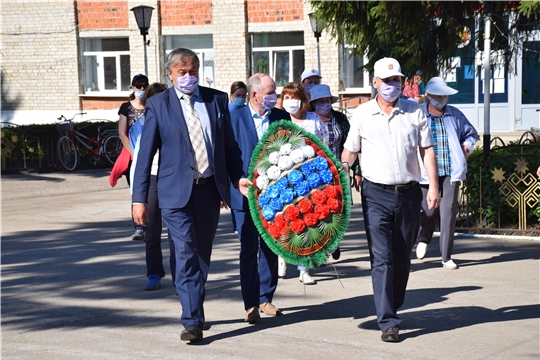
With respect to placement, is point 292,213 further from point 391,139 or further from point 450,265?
point 450,265

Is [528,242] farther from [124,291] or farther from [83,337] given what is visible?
[83,337]

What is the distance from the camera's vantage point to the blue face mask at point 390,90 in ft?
20.5

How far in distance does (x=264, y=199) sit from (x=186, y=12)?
24137 mm

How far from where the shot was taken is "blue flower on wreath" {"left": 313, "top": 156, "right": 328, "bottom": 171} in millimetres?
6389

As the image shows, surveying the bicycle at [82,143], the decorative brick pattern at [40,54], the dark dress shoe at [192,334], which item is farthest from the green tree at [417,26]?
the decorative brick pattern at [40,54]

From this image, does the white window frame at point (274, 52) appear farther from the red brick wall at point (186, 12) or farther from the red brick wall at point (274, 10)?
the red brick wall at point (186, 12)

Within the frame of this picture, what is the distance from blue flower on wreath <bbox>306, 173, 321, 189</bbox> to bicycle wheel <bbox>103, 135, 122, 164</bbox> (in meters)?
15.0

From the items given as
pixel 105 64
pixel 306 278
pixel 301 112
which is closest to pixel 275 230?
pixel 306 278

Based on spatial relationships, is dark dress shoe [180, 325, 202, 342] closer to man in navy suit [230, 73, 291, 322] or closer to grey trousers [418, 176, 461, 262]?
man in navy suit [230, 73, 291, 322]

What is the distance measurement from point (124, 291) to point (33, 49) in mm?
25011

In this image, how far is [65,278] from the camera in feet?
28.0

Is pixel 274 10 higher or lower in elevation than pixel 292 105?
higher

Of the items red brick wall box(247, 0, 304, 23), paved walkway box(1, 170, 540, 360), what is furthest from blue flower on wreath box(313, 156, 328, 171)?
red brick wall box(247, 0, 304, 23)

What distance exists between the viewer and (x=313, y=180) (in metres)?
6.35
